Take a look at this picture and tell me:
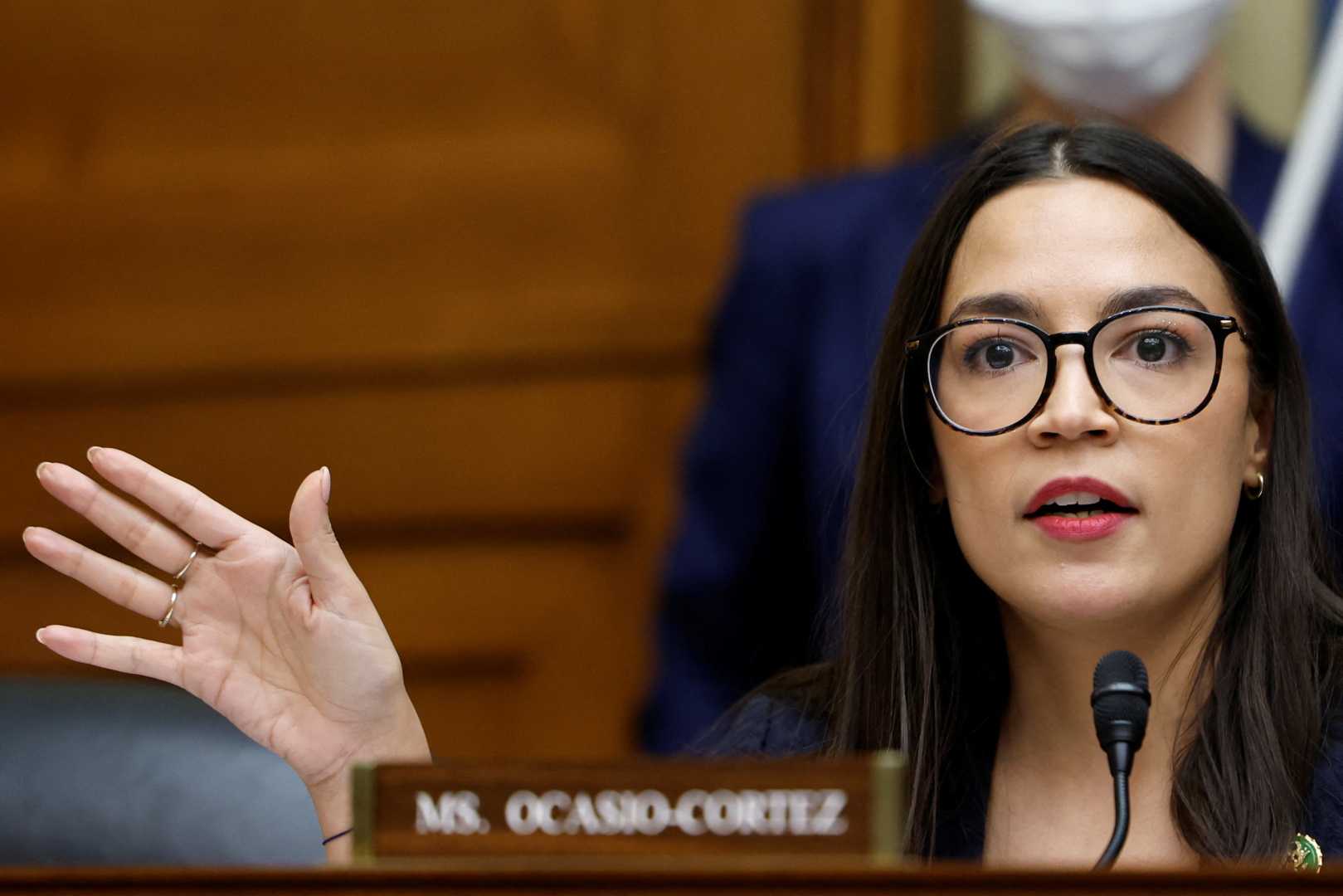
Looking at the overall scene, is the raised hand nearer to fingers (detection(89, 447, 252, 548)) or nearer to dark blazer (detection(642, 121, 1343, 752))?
fingers (detection(89, 447, 252, 548))

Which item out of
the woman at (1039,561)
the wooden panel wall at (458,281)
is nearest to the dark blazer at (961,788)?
the woman at (1039,561)

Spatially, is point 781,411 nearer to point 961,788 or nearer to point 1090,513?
point 961,788

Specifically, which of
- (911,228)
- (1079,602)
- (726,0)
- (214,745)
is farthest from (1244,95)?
(214,745)

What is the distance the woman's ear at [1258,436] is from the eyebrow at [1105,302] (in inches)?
4.3

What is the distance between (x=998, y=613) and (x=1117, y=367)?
283 millimetres

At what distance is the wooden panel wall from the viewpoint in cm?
249

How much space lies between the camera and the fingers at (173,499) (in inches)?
50.1

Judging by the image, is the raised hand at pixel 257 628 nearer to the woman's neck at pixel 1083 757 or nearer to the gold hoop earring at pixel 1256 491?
the woman's neck at pixel 1083 757

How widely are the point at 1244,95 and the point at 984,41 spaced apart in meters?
0.33

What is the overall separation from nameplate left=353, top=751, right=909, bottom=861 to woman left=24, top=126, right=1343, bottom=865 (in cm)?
39

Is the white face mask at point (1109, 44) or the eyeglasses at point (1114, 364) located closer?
the eyeglasses at point (1114, 364)

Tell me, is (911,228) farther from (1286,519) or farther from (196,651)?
(196,651)

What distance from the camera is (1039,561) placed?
1.32 metres

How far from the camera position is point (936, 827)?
144cm
